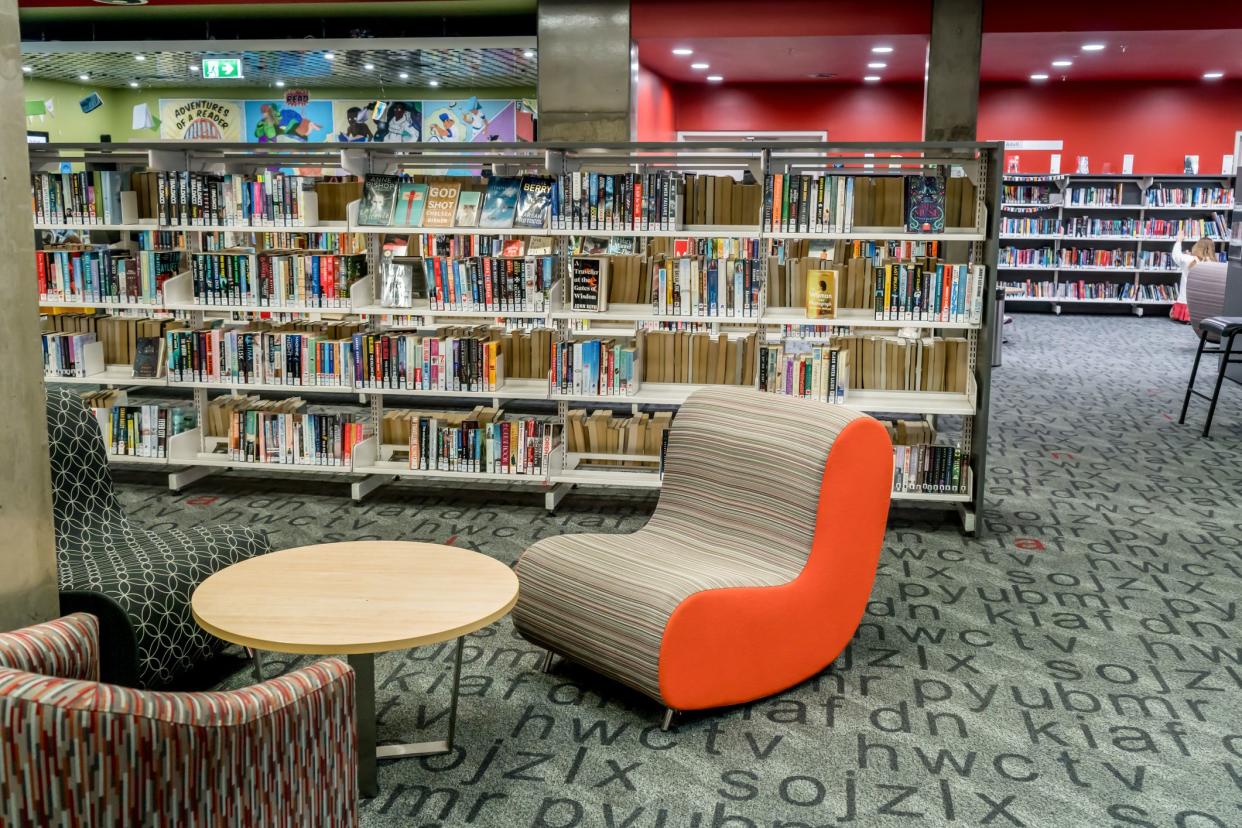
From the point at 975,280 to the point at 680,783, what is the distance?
10.4 feet

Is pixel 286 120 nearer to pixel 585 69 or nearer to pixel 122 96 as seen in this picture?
pixel 122 96

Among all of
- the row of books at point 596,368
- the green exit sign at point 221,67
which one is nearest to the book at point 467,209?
the row of books at point 596,368

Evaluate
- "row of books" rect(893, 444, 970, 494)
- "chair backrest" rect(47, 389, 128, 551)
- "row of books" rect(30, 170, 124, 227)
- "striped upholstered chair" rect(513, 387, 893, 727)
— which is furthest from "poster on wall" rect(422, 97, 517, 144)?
"striped upholstered chair" rect(513, 387, 893, 727)

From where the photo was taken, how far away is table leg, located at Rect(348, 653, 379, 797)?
2867mm

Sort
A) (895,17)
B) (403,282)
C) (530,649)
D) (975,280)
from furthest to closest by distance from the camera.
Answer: (895,17)
(403,282)
(975,280)
(530,649)

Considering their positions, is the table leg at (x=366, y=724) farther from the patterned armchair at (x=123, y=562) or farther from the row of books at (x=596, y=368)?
the row of books at (x=596, y=368)

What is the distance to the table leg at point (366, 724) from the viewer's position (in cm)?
287

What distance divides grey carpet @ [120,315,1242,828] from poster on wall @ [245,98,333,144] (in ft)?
32.3

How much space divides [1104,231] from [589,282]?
13124mm

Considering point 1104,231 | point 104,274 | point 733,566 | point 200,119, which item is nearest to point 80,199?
point 104,274

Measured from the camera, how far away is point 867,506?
360 centimetres

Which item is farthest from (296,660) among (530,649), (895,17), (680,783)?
(895,17)

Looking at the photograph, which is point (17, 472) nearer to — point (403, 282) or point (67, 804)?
point (67, 804)

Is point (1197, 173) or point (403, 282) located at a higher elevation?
point (1197, 173)
